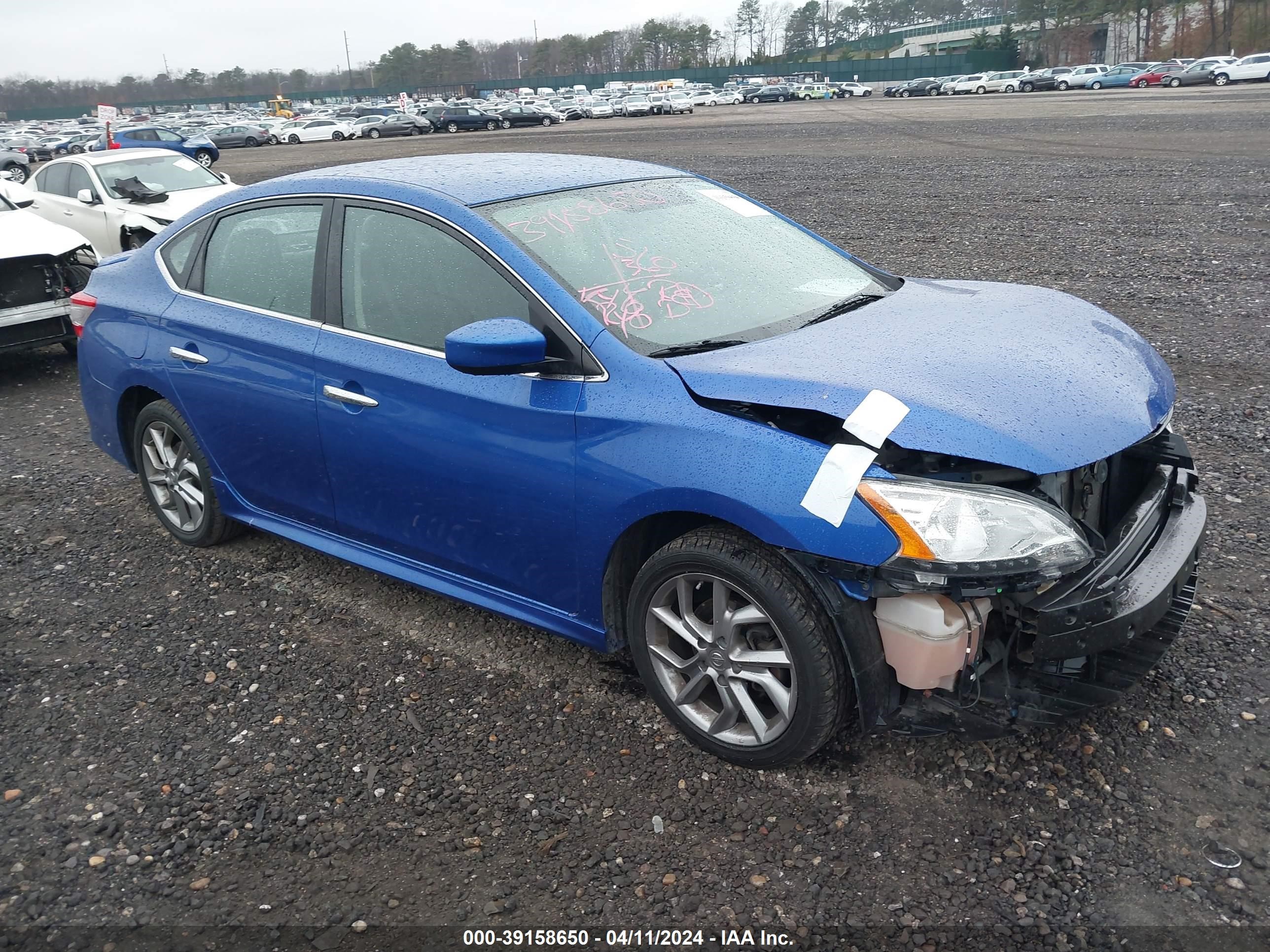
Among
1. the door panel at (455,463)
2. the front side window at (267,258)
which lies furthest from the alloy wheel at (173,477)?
the door panel at (455,463)

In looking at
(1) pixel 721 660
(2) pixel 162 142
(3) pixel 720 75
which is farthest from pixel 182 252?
(3) pixel 720 75

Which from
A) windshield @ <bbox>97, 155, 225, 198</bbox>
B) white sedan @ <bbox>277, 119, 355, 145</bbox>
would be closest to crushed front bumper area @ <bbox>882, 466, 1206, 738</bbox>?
windshield @ <bbox>97, 155, 225, 198</bbox>

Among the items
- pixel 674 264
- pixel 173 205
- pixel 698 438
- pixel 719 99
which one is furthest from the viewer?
pixel 719 99

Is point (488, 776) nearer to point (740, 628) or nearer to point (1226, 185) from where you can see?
point (740, 628)

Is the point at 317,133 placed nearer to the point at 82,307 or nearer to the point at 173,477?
the point at 82,307

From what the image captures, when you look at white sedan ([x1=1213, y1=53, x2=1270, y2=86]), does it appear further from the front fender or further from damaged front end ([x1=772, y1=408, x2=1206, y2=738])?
the front fender

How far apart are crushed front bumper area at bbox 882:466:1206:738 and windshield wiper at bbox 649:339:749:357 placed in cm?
114

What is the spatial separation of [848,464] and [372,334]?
6.14 ft

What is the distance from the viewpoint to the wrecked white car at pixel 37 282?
7.67 metres

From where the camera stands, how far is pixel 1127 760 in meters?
2.93

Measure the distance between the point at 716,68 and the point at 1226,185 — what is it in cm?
10245

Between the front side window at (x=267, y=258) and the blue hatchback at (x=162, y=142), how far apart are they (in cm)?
2462

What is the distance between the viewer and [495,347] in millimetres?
2916

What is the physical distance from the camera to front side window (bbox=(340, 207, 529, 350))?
331 cm
